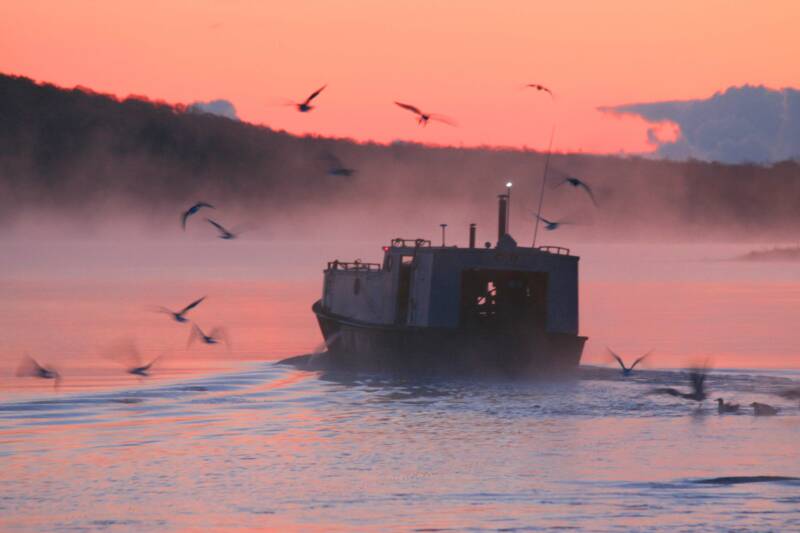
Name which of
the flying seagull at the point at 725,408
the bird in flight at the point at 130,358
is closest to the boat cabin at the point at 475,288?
the bird in flight at the point at 130,358

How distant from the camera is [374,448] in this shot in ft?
95.8

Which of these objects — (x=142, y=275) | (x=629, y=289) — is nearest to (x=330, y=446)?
(x=629, y=289)

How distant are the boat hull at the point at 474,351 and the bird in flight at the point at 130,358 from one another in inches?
306

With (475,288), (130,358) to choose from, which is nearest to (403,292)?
(475,288)

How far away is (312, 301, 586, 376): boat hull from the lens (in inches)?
1673

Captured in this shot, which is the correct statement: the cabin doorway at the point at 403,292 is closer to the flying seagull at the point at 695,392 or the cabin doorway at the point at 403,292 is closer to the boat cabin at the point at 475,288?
the boat cabin at the point at 475,288

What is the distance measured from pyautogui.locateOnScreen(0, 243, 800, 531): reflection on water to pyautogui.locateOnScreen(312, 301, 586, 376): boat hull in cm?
116

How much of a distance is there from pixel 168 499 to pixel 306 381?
19.3 metres

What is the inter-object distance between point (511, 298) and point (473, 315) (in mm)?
1401

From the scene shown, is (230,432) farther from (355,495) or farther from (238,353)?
(238,353)

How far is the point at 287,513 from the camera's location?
2261cm

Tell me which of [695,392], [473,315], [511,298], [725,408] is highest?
[511,298]

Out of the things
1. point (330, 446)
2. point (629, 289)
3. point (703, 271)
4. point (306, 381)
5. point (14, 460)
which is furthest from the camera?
point (703, 271)

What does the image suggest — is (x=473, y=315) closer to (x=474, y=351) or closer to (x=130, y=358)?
(x=474, y=351)
